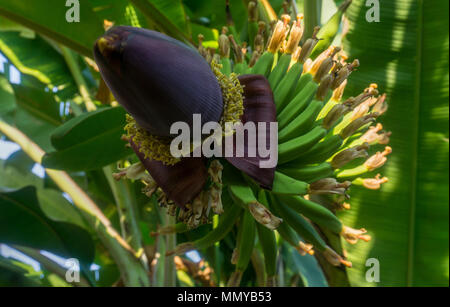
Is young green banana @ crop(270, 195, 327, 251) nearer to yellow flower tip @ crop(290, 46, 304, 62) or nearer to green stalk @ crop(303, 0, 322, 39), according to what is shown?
yellow flower tip @ crop(290, 46, 304, 62)

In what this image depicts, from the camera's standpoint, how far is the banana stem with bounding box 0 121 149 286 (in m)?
1.51

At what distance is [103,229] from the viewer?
154cm

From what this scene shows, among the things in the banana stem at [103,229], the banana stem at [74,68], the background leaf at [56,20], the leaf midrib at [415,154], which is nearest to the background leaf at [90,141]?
the background leaf at [56,20]

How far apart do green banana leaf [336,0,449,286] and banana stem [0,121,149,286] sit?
0.68 m

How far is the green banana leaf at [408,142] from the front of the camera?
125 cm

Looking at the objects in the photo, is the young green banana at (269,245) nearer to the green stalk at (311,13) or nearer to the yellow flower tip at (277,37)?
the yellow flower tip at (277,37)

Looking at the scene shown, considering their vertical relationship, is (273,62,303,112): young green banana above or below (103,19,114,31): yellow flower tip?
below

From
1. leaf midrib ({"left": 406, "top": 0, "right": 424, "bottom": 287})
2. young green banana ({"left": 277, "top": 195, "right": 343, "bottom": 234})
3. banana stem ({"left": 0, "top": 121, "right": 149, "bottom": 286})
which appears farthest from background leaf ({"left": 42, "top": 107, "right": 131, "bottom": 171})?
leaf midrib ({"left": 406, "top": 0, "right": 424, "bottom": 287})

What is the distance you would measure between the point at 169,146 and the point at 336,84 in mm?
371

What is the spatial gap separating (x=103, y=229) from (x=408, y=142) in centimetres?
→ 98

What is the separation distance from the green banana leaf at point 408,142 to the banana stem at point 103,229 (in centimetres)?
68

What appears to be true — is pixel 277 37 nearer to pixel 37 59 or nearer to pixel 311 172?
pixel 311 172

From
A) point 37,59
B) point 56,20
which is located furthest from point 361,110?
point 37,59
